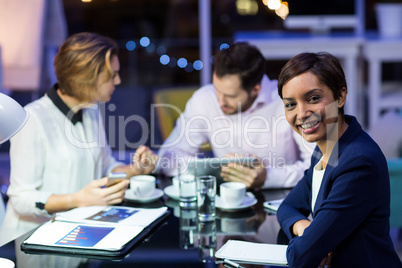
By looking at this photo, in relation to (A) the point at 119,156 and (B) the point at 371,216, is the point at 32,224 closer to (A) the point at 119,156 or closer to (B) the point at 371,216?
(B) the point at 371,216

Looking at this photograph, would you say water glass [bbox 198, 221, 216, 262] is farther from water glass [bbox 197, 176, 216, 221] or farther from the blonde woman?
the blonde woman

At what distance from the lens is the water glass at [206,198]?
1694 millimetres

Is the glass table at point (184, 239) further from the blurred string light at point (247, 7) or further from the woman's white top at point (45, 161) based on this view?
the blurred string light at point (247, 7)

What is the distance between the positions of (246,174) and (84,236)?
2.34 ft

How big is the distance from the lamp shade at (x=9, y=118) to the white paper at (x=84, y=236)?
0.37m

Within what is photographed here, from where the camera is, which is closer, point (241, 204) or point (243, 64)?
point (241, 204)

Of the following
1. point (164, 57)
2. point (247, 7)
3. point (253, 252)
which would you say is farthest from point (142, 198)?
point (164, 57)

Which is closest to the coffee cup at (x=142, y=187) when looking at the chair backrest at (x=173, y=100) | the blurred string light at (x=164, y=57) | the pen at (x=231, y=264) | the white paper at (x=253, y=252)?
the white paper at (x=253, y=252)

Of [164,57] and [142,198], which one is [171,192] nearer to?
[142,198]

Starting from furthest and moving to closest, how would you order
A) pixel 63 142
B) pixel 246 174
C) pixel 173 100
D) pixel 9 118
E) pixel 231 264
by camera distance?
pixel 173 100 < pixel 63 142 < pixel 246 174 < pixel 231 264 < pixel 9 118

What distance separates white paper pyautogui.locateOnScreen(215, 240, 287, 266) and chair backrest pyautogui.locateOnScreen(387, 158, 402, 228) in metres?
0.92

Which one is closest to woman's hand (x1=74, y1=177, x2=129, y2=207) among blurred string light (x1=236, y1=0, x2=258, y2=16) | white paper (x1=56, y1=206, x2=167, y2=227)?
white paper (x1=56, y1=206, x2=167, y2=227)

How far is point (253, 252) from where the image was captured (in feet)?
4.55

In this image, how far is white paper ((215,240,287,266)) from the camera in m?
1.33
